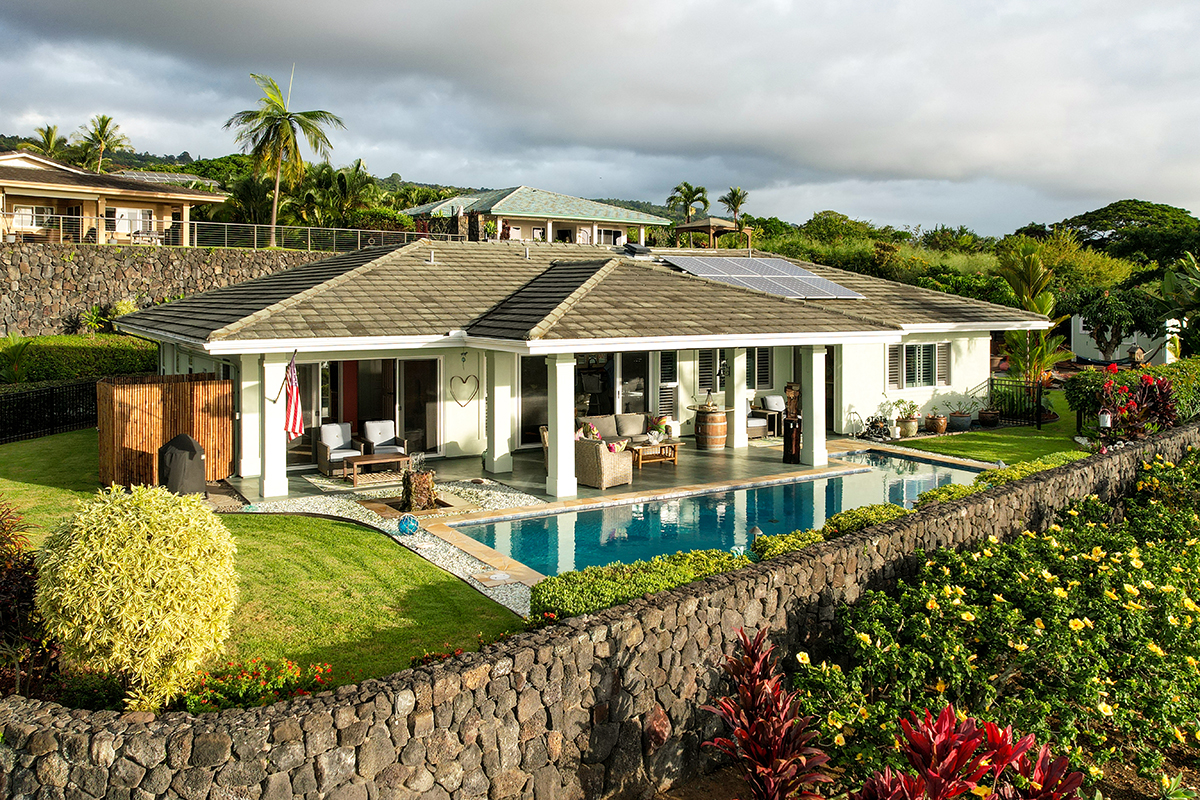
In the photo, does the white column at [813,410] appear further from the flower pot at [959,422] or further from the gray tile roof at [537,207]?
the gray tile roof at [537,207]

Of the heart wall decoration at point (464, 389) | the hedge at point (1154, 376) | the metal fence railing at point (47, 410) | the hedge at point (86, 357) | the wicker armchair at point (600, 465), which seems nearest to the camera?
the wicker armchair at point (600, 465)

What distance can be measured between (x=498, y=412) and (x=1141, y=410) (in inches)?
529

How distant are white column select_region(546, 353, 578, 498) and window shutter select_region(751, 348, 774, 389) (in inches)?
361

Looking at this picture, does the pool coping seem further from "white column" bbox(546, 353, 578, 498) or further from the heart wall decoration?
the heart wall decoration

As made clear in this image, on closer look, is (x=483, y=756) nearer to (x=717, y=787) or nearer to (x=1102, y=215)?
(x=717, y=787)

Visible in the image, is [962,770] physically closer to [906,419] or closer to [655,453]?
[655,453]

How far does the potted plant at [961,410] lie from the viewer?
24953 mm

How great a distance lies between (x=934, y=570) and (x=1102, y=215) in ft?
283

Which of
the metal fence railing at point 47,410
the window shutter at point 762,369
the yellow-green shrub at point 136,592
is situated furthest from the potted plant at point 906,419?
the metal fence railing at point 47,410

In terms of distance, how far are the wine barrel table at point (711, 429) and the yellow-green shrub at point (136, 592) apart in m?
15.2

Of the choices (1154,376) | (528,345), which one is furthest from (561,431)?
(1154,376)

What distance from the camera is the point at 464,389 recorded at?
1973cm

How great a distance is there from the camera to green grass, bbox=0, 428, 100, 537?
14427 millimetres

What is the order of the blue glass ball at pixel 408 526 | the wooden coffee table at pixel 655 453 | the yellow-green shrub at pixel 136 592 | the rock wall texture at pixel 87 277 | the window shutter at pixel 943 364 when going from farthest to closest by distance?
the rock wall texture at pixel 87 277, the window shutter at pixel 943 364, the wooden coffee table at pixel 655 453, the blue glass ball at pixel 408 526, the yellow-green shrub at pixel 136 592
